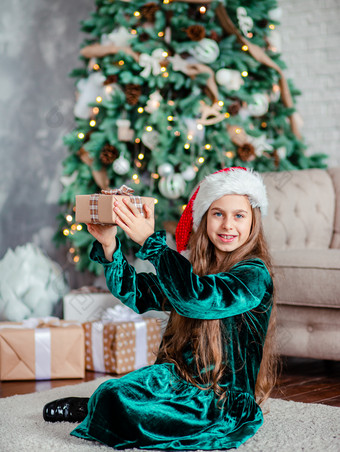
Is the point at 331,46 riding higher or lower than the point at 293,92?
higher

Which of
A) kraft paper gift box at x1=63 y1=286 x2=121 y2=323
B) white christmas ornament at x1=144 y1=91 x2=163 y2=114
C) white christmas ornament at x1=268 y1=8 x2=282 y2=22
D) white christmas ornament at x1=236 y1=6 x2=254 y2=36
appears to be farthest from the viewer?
white christmas ornament at x1=268 y1=8 x2=282 y2=22

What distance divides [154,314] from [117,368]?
0.48m

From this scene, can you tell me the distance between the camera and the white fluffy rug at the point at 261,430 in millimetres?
1430

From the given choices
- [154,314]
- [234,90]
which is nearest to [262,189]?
[154,314]

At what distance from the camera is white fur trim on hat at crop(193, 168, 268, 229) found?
1.61m

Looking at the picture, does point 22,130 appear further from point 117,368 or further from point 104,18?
point 117,368

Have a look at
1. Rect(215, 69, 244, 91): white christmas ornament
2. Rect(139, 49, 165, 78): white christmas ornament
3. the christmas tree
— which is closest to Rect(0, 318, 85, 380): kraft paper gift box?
the christmas tree

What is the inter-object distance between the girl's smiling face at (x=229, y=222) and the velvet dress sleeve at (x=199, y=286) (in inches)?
4.1

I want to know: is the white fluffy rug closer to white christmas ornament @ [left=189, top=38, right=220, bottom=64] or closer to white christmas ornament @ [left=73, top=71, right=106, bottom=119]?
white christmas ornament @ [left=73, top=71, right=106, bottom=119]

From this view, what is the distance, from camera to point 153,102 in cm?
288

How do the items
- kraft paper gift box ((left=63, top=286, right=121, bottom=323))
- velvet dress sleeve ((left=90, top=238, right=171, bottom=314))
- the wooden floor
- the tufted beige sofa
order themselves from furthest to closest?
kraft paper gift box ((left=63, top=286, right=121, bottom=323))
the tufted beige sofa
the wooden floor
velvet dress sleeve ((left=90, top=238, right=171, bottom=314))

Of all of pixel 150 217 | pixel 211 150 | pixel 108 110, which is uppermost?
pixel 108 110

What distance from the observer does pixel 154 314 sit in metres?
2.79

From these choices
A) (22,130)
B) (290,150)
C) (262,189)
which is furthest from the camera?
(22,130)
